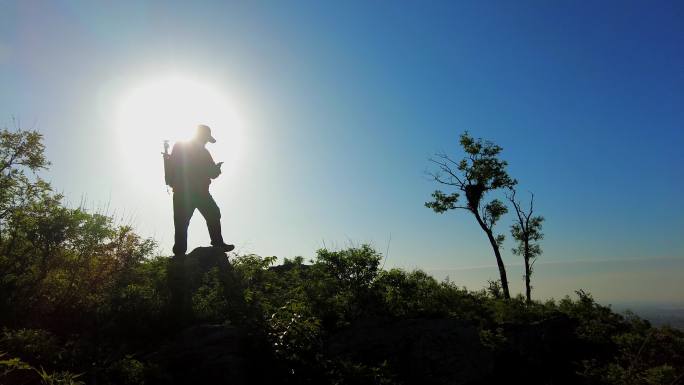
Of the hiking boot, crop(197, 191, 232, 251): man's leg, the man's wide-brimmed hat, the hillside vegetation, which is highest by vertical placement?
the man's wide-brimmed hat

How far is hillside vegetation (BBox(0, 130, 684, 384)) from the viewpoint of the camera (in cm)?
535

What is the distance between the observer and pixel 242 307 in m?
6.95

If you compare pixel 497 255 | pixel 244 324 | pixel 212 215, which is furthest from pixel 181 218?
pixel 497 255

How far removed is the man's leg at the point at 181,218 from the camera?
30.7ft

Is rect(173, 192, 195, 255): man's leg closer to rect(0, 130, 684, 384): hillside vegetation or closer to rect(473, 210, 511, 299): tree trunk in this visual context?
rect(0, 130, 684, 384): hillside vegetation

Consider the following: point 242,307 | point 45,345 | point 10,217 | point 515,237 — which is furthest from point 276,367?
point 515,237

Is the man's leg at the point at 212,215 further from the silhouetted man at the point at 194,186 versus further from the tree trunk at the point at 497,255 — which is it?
the tree trunk at the point at 497,255

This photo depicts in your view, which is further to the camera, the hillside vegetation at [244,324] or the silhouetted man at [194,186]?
the silhouetted man at [194,186]

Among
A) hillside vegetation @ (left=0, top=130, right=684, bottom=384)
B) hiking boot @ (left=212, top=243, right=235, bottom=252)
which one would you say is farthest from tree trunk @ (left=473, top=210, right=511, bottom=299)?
hiking boot @ (left=212, top=243, right=235, bottom=252)

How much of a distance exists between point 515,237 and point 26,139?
28174 mm

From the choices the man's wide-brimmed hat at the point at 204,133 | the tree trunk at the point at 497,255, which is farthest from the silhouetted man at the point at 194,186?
the tree trunk at the point at 497,255

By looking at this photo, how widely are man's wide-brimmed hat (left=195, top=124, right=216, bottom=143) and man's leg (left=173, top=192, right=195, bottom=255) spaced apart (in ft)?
5.32

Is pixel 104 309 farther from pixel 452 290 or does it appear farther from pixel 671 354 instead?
pixel 671 354

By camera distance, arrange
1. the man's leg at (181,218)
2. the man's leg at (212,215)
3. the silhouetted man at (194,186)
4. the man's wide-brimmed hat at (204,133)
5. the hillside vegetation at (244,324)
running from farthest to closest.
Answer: the man's wide-brimmed hat at (204,133) < the man's leg at (212,215) < the silhouetted man at (194,186) < the man's leg at (181,218) < the hillside vegetation at (244,324)
